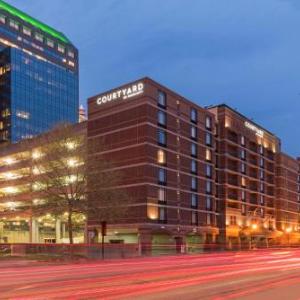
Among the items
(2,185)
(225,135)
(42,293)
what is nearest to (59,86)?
(2,185)

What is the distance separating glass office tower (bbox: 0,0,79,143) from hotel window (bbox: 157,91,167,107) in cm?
9397

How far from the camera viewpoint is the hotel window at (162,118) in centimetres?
7750

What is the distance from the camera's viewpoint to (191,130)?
85438 millimetres

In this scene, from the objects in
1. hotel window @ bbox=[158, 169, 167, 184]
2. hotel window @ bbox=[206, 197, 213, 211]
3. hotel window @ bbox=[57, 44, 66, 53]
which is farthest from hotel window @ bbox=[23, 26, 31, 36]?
hotel window @ bbox=[158, 169, 167, 184]

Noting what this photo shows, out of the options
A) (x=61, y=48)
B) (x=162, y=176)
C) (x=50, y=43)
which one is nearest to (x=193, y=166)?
(x=162, y=176)

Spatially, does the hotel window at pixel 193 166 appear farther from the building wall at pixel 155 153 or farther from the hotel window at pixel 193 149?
the hotel window at pixel 193 149

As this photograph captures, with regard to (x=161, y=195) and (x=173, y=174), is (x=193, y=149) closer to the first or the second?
(x=173, y=174)

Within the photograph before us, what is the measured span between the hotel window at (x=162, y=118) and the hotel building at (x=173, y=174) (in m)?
0.14

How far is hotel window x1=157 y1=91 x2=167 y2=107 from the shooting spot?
78025 millimetres

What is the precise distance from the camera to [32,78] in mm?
171500

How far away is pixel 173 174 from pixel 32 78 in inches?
4080

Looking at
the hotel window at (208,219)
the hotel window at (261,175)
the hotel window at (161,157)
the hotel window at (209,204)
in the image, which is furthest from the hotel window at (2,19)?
the hotel window at (161,157)

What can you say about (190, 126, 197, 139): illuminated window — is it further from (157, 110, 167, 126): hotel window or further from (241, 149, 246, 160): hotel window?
(241, 149, 246, 160): hotel window

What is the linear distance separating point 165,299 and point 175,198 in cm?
6227
